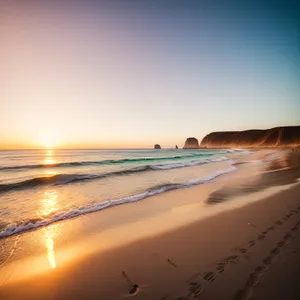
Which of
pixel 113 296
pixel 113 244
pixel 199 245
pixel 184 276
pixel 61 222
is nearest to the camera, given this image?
pixel 113 296

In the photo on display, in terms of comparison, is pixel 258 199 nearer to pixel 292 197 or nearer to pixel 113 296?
pixel 292 197

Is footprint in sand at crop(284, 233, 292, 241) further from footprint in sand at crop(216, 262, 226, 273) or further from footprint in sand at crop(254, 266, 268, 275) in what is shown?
footprint in sand at crop(216, 262, 226, 273)

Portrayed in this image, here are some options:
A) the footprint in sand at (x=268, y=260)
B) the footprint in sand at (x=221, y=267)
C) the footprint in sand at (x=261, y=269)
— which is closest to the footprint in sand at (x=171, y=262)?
the footprint in sand at (x=221, y=267)

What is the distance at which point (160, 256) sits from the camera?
13.8 ft

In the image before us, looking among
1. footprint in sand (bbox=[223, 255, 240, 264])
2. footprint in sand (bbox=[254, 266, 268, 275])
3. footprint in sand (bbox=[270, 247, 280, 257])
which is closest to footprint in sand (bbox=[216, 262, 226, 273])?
footprint in sand (bbox=[223, 255, 240, 264])

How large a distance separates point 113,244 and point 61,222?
2640 millimetres

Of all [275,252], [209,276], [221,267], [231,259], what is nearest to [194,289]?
[209,276]

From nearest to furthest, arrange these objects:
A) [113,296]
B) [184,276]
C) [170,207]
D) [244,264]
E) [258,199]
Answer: [113,296], [184,276], [244,264], [170,207], [258,199]

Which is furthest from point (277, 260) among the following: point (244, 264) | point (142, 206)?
point (142, 206)

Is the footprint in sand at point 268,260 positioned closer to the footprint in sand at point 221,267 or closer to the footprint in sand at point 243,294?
the footprint in sand at point 221,267

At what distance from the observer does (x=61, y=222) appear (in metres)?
6.76

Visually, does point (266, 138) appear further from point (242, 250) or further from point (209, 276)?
point (209, 276)

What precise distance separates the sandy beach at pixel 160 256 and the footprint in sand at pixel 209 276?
0.02m

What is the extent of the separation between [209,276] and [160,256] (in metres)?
1.10
